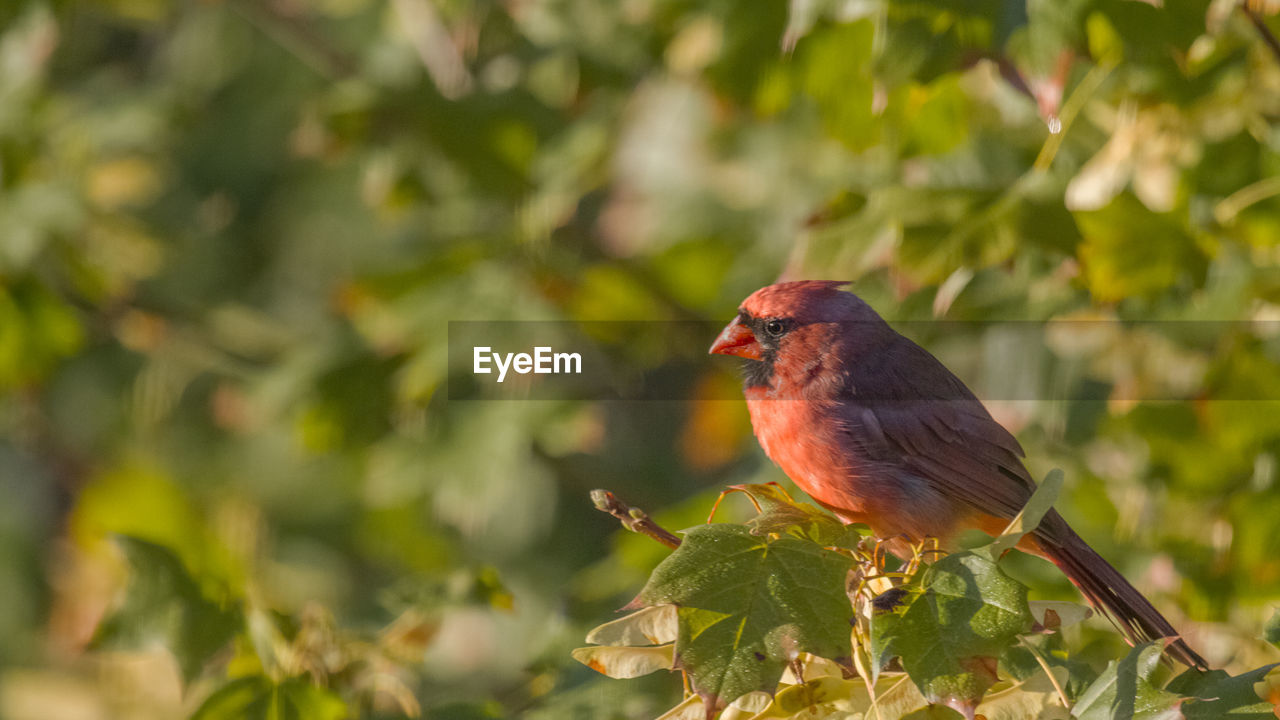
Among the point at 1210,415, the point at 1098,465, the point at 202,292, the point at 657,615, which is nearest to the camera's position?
the point at 657,615

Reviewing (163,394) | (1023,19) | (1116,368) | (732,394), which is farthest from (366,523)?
(1023,19)

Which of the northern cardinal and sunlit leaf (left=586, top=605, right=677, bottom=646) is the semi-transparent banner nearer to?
the northern cardinal

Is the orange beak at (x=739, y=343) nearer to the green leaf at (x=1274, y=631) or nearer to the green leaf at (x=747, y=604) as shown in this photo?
the green leaf at (x=747, y=604)

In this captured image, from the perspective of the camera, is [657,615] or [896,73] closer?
[657,615]

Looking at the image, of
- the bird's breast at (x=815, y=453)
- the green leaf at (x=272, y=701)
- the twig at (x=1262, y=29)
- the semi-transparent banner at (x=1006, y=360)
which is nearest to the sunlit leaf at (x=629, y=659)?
the bird's breast at (x=815, y=453)

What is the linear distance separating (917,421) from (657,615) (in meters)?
0.18

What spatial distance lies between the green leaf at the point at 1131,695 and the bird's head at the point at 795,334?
0.65 ft

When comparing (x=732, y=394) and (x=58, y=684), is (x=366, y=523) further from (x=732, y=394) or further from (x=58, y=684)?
(x=732, y=394)

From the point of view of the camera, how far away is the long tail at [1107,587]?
609mm

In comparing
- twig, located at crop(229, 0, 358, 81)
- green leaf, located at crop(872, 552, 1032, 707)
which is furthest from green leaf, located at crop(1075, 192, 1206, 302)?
twig, located at crop(229, 0, 358, 81)

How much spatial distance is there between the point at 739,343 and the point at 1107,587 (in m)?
0.25

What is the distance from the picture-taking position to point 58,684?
82.2 inches

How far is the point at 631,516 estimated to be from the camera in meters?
0.52

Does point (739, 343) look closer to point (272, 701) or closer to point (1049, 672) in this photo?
point (1049, 672)
